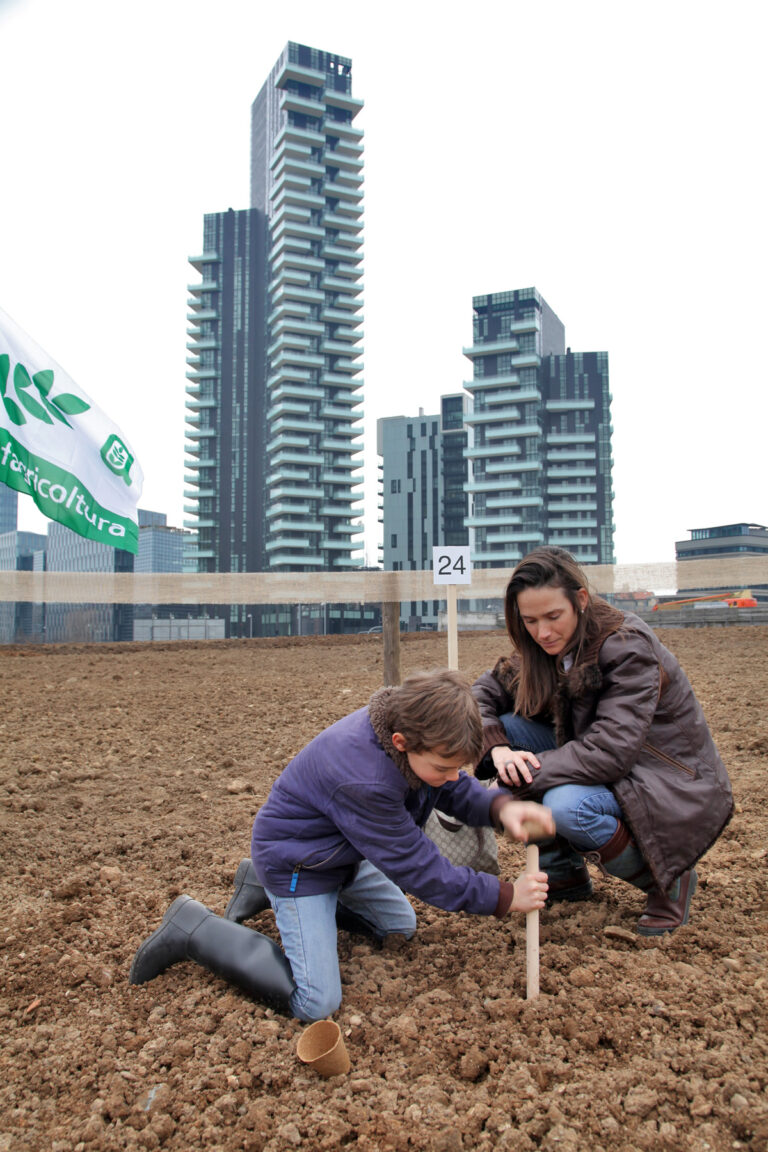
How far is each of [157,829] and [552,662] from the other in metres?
1.79

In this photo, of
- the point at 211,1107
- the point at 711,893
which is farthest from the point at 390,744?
the point at 711,893

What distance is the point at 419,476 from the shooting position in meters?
95.3

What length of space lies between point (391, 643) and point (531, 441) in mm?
65899

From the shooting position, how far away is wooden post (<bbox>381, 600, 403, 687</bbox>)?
5.58 metres

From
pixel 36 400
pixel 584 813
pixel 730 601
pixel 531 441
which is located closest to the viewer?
pixel 584 813

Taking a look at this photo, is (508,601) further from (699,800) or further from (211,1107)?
(211,1107)

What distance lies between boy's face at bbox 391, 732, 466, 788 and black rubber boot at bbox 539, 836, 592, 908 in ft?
2.41

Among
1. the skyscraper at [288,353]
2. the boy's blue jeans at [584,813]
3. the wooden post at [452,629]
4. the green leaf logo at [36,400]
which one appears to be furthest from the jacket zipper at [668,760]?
the skyscraper at [288,353]

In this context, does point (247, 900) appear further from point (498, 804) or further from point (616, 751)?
point (616, 751)

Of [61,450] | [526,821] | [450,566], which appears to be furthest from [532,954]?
[61,450]

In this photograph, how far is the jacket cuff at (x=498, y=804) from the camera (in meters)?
1.96

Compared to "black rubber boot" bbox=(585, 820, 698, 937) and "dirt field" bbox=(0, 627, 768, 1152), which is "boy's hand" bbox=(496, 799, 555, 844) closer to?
"black rubber boot" bbox=(585, 820, 698, 937)

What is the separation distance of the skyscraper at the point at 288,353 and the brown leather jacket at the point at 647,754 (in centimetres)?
6446

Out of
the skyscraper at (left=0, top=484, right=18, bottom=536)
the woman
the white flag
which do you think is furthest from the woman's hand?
the skyscraper at (left=0, top=484, right=18, bottom=536)
